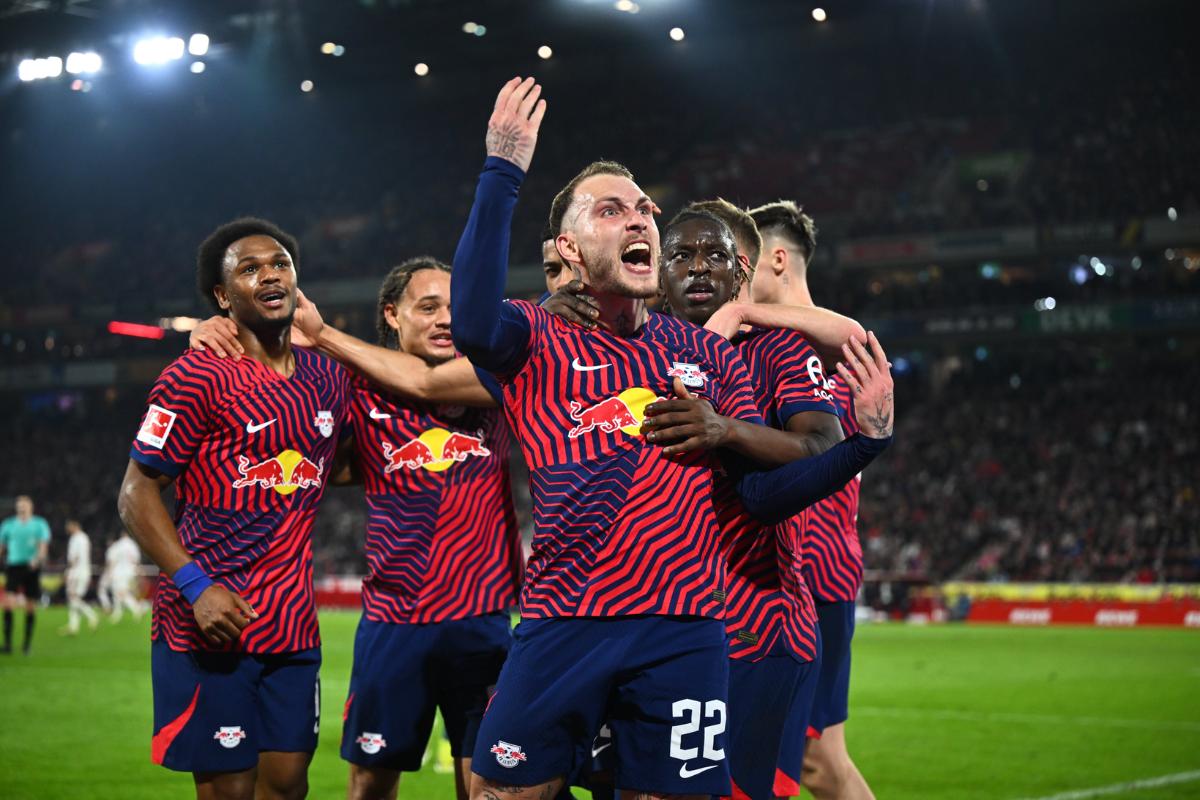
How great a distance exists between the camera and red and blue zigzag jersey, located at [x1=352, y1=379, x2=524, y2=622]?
5.57m

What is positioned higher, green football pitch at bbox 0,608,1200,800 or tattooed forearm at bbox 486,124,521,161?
tattooed forearm at bbox 486,124,521,161

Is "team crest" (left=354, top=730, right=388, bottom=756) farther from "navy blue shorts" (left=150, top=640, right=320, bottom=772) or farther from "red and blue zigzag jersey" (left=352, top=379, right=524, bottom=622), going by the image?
"red and blue zigzag jersey" (left=352, top=379, right=524, bottom=622)

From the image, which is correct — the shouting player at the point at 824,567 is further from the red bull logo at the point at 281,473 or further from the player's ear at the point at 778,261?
Result: the red bull logo at the point at 281,473

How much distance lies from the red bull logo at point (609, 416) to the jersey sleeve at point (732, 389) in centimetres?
34

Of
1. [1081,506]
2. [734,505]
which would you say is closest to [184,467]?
[734,505]

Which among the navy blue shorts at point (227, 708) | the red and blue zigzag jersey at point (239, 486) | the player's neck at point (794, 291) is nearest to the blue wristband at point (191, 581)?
the red and blue zigzag jersey at point (239, 486)

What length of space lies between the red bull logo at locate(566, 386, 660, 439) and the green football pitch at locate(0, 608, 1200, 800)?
6081 mm

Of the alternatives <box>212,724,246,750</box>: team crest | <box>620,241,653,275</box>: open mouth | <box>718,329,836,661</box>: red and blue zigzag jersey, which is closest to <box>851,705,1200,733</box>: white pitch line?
<box>718,329,836,661</box>: red and blue zigzag jersey

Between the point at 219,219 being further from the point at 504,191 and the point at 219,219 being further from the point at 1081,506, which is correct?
the point at 504,191

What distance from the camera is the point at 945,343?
36.7m

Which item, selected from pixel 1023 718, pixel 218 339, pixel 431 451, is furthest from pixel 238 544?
pixel 1023 718

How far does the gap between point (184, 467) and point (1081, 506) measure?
96.9 feet

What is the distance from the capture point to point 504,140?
363 centimetres

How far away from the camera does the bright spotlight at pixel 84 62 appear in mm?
36750
